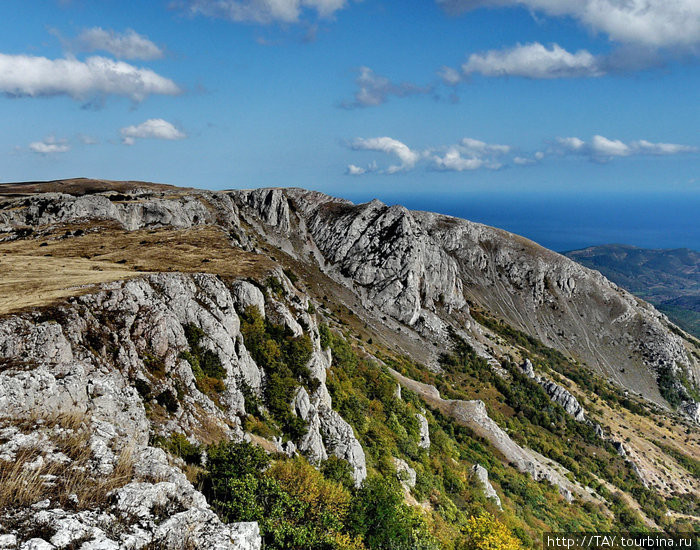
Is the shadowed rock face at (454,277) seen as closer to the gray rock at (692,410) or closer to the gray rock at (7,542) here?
the gray rock at (692,410)

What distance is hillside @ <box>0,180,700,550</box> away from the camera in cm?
1430

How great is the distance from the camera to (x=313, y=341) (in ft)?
138

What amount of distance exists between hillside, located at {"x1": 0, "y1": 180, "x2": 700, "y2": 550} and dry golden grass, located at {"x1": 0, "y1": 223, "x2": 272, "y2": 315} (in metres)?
0.38

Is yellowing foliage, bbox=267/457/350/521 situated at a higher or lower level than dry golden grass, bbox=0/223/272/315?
lower

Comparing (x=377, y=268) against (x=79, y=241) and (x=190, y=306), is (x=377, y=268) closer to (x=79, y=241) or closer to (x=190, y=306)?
(x=79, y=241)

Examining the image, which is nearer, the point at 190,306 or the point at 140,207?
the point at 190,306

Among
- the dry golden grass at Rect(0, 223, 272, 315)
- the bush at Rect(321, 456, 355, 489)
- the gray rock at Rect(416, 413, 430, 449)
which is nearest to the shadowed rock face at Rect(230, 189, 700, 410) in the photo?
the gray rock at Rect(416, 413, 430, 449)

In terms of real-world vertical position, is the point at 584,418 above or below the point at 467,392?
below

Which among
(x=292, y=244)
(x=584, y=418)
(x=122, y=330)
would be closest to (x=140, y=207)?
(x=292, y=244)

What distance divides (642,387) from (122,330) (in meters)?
189

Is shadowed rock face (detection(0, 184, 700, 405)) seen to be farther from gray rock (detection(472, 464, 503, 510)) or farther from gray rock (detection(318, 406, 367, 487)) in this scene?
gray rock (detection(472, 464, 503, 510))

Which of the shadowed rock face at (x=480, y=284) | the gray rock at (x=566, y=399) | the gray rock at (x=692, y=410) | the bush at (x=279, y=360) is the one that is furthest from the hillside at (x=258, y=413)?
the gray rock at (x=692, y=410)

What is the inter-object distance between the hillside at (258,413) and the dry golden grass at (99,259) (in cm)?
38

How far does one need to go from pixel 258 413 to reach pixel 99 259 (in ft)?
86.1
